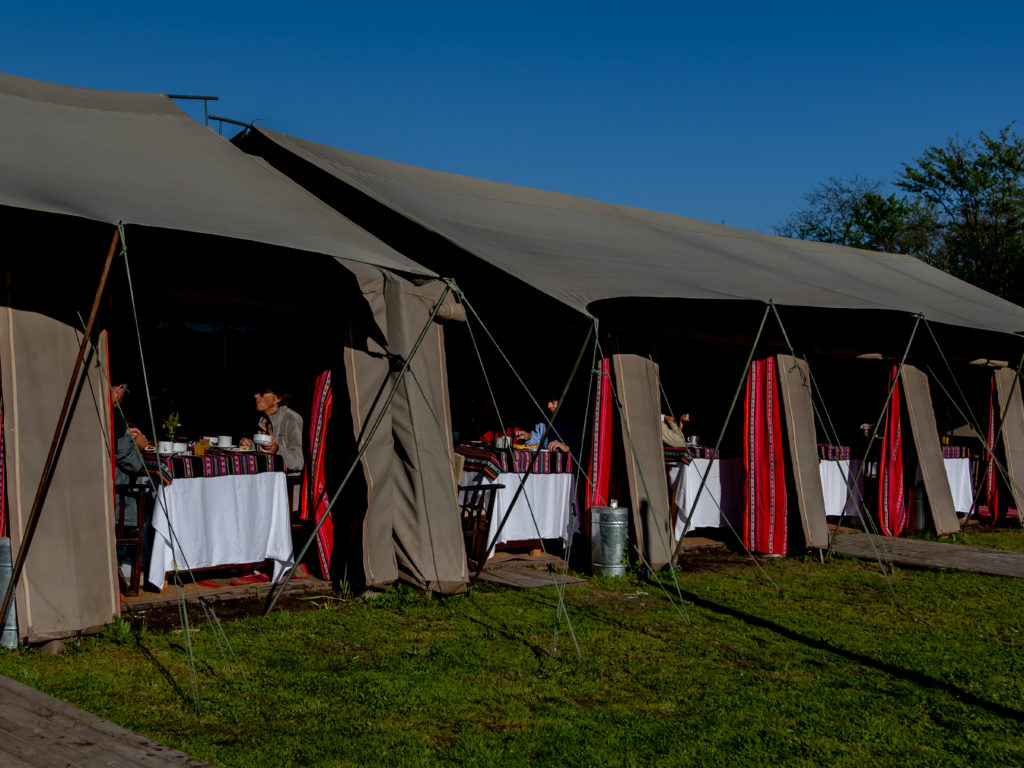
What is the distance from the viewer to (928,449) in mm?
9586

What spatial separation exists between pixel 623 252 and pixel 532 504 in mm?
2036

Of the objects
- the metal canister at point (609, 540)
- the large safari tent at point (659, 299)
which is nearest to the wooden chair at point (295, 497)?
the large safari tent at point (659, 299)

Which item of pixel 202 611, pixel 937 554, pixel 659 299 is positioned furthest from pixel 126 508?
pixel 937 554

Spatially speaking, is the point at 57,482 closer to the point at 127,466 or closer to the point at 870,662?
the point at 127,466

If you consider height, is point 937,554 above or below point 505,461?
below

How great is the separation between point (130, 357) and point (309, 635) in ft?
12.2

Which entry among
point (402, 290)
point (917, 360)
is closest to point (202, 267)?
point (402, 290)

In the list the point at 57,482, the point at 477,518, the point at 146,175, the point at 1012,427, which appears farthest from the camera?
the point at 1012,427

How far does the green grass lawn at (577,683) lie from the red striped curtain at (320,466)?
560 millimetres

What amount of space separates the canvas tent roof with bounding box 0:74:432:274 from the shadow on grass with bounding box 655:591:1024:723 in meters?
2.73

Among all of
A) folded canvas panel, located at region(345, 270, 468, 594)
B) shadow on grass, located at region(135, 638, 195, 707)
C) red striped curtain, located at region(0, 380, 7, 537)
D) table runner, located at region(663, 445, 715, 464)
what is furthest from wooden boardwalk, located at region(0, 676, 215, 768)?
table runner, located at region(663, 445, 715, 464)

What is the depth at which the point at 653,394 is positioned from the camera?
7402 millimetres

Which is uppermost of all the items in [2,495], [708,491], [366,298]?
[366,298]

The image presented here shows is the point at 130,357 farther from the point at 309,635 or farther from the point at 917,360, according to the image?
the point at 917,360
